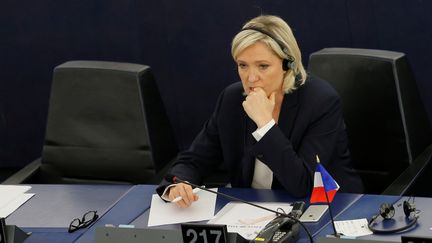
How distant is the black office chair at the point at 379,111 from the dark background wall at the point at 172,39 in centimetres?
79

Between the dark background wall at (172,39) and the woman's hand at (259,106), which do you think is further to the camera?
the dark background wall at (172,39)

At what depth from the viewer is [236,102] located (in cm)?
393

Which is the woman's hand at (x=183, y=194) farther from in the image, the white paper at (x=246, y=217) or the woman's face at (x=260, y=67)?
the woman's face at (x=260, y=67)

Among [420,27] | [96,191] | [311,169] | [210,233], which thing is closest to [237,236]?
[210,233]

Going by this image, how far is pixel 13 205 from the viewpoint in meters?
3.75

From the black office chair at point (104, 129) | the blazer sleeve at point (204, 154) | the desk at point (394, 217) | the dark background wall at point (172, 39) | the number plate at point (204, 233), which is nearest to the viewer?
the number plate at point (204, 233)

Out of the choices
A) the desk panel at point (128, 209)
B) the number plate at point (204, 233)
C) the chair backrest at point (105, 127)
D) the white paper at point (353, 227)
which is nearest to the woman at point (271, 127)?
the desk panel at point (128, 209)

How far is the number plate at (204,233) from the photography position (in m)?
2.90

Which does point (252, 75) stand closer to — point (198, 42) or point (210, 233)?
point (210, 233)

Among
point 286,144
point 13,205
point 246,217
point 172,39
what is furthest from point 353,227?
point 172,39

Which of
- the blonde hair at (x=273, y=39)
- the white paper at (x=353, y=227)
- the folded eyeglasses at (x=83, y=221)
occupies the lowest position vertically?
the folded eyeglasses at (x=83, y=221)

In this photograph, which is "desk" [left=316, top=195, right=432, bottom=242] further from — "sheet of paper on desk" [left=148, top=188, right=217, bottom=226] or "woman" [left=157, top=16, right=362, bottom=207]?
"sheet of paper on desk" [left=148, top=188, right=217, bottom=226]

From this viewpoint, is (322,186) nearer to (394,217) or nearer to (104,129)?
(394,217)

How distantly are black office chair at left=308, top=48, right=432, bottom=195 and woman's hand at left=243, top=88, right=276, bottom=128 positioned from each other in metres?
0.50
